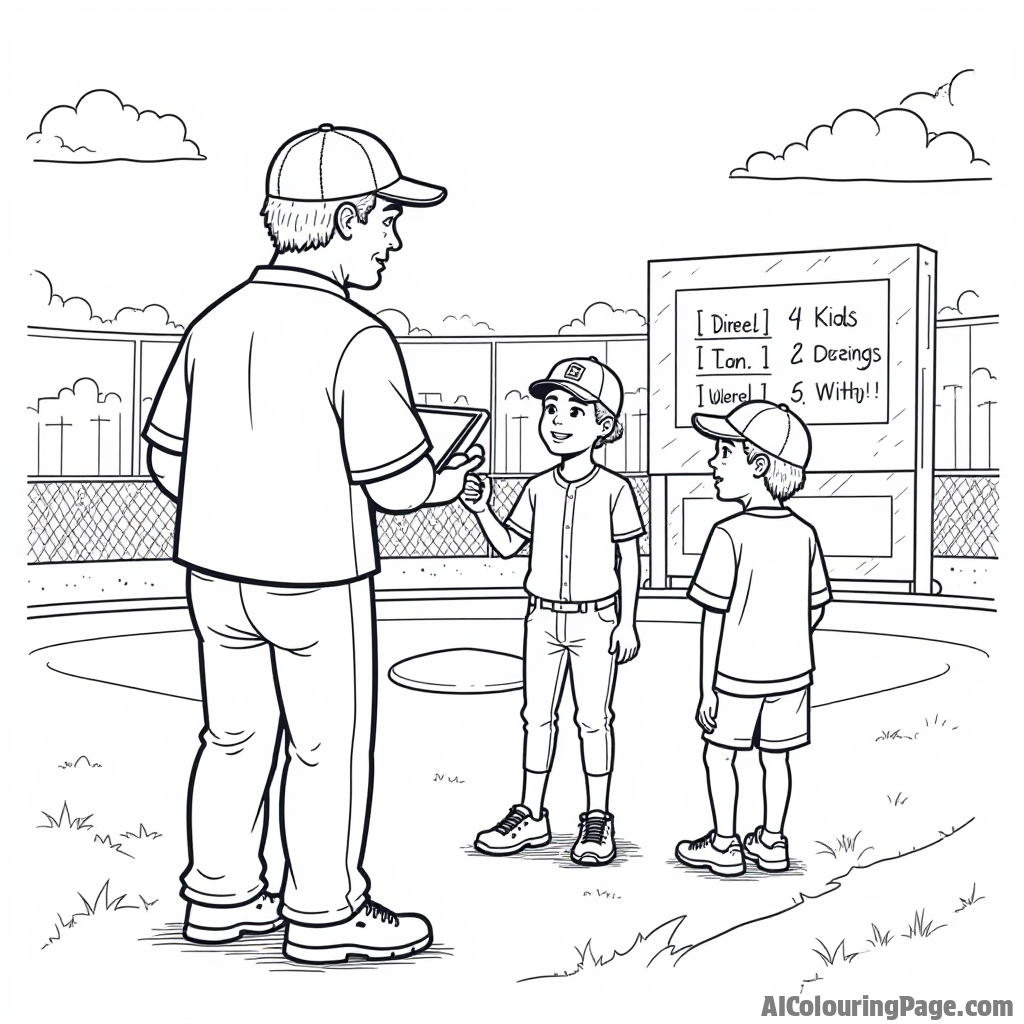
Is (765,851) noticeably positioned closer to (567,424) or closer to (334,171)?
(567,424)

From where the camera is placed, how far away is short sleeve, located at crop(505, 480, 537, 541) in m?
3.26

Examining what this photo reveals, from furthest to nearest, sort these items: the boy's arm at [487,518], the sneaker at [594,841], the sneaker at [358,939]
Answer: the sneaker at [594,841], the boy's arm at [487,518], the sneaker at [358,939]

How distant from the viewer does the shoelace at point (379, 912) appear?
9.91 ft

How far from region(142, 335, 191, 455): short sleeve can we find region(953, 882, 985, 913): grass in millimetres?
2740

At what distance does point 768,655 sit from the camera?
3121mm

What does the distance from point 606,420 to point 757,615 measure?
2.39ft

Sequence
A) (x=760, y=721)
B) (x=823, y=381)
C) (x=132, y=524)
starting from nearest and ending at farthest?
(x=760, y=721)
(x=823, y=381)
(x=132, y=524)

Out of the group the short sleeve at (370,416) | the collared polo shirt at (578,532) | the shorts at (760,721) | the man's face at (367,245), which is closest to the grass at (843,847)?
the shorts at (760,721)

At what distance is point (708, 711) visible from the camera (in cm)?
318

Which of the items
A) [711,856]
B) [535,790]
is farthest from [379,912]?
[711,856]

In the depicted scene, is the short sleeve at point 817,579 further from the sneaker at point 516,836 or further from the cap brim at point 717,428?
the sneaker at point 516,836

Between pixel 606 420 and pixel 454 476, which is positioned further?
pixel 606 420

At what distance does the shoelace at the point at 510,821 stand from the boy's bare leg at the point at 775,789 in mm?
741

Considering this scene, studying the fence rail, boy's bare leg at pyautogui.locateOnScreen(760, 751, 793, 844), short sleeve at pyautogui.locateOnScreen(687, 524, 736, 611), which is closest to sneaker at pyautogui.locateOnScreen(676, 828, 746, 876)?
boy's bare leg at pyautogui.locateOnScreen(760, 751, 793, 844)
